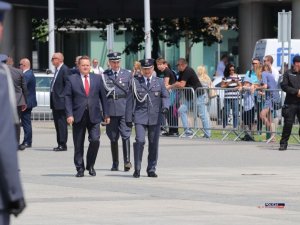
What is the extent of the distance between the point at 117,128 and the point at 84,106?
1.47 metres

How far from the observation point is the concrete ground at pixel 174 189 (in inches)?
464

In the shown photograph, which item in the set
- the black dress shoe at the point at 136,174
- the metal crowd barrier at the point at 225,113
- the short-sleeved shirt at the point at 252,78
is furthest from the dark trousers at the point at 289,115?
the black dress shoe at the point at 136,174

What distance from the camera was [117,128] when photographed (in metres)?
18.0

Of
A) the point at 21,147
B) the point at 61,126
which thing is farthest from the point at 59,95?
the point at 21,147

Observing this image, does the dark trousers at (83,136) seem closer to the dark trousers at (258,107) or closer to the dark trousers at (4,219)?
the dark trousers at (258,107)

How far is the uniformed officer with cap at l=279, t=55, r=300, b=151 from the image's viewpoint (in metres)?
21.8

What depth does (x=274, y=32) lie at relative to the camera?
54469 millimetres

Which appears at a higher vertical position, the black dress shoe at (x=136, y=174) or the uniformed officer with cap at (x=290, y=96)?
the uniformed officer with cap at (x=290, y=96)

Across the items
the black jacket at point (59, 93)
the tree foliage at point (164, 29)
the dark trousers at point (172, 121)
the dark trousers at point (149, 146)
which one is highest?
the tree foliage at point (164, 29)

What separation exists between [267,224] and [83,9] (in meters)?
42.5

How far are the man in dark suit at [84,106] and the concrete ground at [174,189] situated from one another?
464 millimetres

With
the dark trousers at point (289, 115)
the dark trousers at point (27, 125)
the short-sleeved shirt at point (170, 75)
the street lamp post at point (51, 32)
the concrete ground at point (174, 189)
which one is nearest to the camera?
the concrete ground at point (174, 189)

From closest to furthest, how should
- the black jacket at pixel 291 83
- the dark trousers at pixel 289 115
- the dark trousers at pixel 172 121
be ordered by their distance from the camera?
the black jacket at pixel 291 83, the dark trousers at pixel 289 115, the dark trousers at pixel 172 121

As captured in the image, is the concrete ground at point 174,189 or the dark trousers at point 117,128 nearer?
the concrete ground at point 174,189
